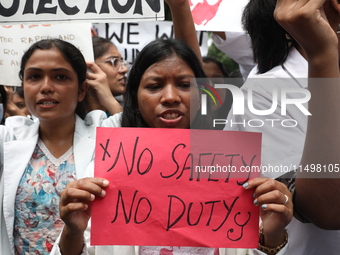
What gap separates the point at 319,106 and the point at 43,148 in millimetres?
1574

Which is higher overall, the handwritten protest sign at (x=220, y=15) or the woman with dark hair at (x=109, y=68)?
the handwritten protest sign at (x=220, y=15)

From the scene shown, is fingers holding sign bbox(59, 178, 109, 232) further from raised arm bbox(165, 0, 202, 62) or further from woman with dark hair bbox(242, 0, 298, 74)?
raised arm bbox(165, 0, 202, 62)

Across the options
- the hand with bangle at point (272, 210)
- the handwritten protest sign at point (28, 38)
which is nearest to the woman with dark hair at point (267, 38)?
the hand with bangle at point (272, 210)

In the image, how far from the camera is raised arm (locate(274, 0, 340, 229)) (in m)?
1.54

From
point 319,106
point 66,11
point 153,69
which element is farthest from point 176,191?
point 66,11

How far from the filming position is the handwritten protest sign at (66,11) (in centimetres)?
291

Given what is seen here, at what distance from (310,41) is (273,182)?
1.45 ft

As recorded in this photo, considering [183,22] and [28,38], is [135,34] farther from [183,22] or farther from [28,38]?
[183,22]

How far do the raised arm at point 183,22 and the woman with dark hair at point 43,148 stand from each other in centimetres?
56

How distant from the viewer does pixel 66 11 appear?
2918 millimetres

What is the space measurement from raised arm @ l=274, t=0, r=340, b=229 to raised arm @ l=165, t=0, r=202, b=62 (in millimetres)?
1195

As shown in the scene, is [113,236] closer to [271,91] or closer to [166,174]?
[166,174]

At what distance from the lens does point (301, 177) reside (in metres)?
1.71

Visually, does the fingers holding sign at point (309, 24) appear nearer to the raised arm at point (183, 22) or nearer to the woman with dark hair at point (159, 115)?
the woman with dark hair at point (159, 115)
